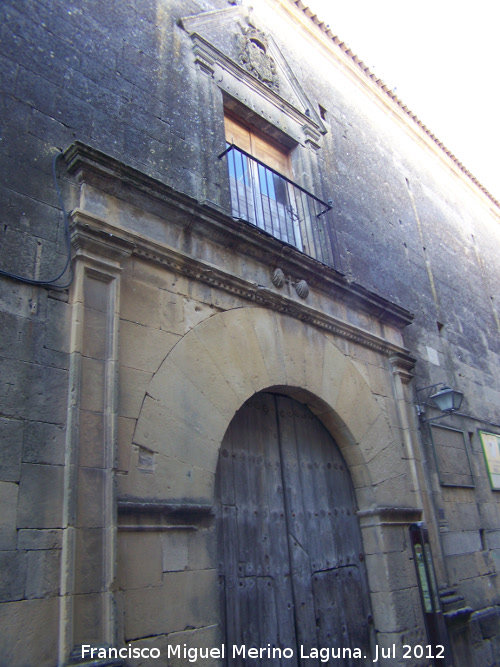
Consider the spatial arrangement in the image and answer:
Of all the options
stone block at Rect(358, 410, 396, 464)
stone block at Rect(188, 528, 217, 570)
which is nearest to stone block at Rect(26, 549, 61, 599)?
stone block at Rect(188, 528, 217, 570)

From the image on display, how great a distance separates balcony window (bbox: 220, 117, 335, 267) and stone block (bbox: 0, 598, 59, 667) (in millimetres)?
3205

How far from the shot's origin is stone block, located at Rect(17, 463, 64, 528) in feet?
8.25

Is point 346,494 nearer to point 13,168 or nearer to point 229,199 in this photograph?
point 229,199

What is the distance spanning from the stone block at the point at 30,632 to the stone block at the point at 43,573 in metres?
0.03

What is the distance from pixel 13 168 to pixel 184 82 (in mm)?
2089

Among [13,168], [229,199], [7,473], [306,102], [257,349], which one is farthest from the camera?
[306,102]

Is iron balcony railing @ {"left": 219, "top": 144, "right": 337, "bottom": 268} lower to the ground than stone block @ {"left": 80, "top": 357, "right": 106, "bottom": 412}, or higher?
higher

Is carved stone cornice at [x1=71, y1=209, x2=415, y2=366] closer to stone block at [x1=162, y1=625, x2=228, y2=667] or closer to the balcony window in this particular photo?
the balcony window

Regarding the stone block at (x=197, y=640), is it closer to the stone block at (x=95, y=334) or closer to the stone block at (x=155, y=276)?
the stone block at (x=95, y=334)

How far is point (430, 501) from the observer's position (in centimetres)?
515

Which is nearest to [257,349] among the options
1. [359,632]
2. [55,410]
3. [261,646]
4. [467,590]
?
[55,410]

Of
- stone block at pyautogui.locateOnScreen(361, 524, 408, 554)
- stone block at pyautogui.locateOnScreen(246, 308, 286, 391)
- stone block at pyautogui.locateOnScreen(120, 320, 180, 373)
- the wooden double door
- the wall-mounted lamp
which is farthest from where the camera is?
the wall-mounted lamp

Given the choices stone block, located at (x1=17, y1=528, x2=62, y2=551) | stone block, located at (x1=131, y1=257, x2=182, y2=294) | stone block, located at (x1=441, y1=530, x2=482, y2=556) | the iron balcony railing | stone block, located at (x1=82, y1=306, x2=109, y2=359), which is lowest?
stone block, located at (x1=441, y1=530, x2=482, y2=556)

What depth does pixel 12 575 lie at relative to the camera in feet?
7.82
